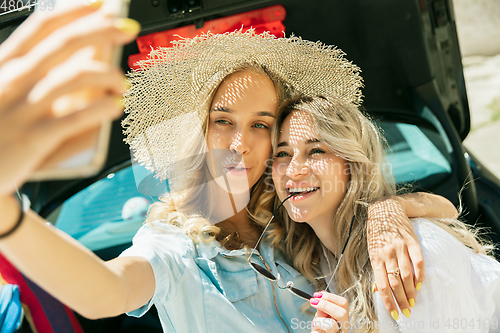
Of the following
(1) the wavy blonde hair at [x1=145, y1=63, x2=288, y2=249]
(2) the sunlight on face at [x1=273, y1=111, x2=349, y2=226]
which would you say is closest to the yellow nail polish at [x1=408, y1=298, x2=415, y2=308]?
(2) the sunlight on face at [x1=273, y1=111, x2=349, y2=226]

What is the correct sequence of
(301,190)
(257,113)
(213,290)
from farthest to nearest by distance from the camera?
(257,113), (301,190), (213,290)

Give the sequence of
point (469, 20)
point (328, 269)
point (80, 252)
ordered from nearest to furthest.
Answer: point (80, 252), point (328, 269), point (469, 20)

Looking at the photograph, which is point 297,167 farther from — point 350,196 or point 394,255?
point 394,255

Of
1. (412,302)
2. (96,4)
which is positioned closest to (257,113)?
(412,302)

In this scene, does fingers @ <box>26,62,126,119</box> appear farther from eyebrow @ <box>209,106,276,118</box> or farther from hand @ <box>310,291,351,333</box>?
eyebrow @ <box>209,106,276,118</box>

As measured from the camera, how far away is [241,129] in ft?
5.22

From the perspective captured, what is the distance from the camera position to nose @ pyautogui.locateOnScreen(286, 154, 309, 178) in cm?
150

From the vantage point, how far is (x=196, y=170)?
1.76 meters

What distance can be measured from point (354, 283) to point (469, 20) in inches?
222

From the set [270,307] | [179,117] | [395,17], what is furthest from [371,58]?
[270,307]

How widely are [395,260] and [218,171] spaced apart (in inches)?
30.8

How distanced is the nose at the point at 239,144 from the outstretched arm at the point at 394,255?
1.78ft

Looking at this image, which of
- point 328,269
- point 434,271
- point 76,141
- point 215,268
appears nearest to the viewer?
point 76,141

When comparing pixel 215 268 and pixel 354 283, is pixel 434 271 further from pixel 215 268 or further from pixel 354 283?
pixel 215 268
